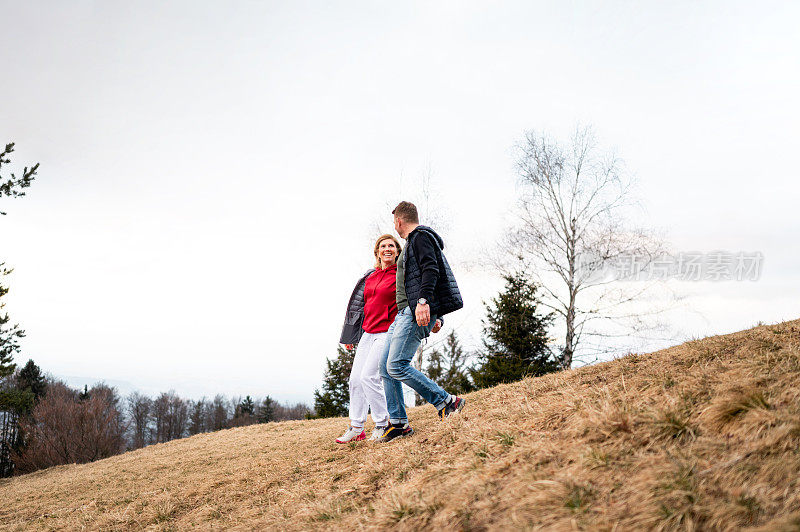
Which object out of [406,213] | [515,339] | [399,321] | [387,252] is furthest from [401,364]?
[515,339]

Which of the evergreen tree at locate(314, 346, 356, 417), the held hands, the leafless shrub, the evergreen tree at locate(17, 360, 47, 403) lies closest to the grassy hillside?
the held hands

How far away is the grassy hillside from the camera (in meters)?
2.03

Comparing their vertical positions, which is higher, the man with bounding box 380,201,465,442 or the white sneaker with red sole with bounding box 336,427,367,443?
the man with bounding box 380,201,465,442

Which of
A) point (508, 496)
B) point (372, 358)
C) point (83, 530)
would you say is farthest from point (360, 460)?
point (83, 530)

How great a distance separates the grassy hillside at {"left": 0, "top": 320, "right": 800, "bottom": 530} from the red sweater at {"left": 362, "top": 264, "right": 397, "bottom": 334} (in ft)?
4.46

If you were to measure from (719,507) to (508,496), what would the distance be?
0.96m

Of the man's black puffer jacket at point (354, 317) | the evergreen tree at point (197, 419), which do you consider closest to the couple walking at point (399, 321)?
the man's black puffer jacket at point (354, 317)

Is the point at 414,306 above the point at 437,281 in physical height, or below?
below

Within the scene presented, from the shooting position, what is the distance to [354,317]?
6.13 m

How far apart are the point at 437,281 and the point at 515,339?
11710 millimetres

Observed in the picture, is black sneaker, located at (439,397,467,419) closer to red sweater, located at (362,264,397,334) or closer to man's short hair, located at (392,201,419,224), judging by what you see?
red sweater, located at (362,264,397,334)

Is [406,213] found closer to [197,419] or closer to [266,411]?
[266,411]

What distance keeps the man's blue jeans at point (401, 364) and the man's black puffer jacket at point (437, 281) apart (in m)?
0.16

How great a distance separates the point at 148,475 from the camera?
7871 mm
